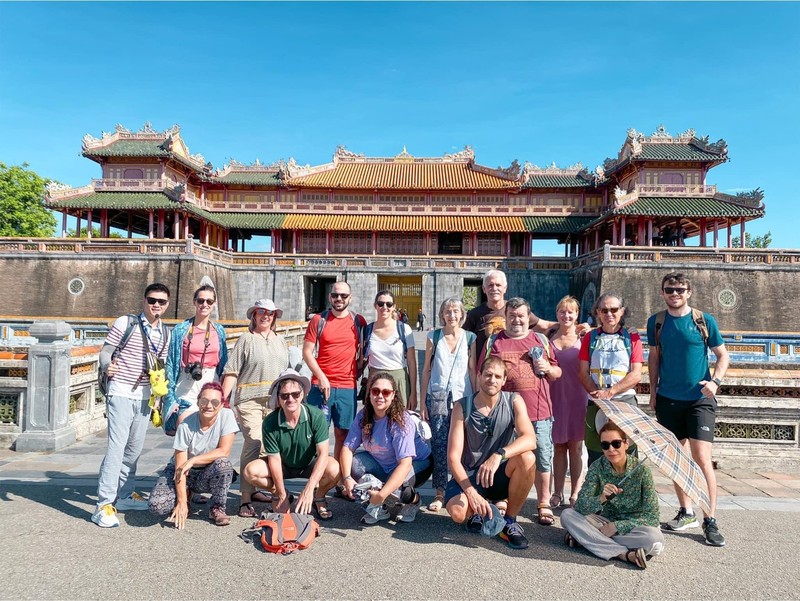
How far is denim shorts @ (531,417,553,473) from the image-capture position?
13.0ft

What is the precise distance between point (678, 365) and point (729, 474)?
2.34 metres

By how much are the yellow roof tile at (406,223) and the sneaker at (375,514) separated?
73.7 feet

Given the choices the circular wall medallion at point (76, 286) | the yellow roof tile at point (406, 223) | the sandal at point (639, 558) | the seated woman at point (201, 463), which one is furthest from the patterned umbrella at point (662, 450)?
the circular wall medallion at point (76, 286)

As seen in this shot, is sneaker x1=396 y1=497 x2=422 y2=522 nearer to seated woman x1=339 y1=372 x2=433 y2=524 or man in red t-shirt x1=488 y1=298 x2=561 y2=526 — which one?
seated woman x1=339 y1=372 x2=433 y2=524

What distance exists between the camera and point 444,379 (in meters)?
4.14

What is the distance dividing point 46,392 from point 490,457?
17.7 feet

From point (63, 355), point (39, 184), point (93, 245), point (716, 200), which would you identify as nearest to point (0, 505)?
point (63, 355)

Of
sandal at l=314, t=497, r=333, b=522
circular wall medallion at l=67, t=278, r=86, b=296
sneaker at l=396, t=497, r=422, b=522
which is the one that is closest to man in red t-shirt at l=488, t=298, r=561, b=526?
sneaker at l=396, t=497, r=422, b=522

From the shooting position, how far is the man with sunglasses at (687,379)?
3.81 meters

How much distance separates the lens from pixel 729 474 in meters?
5.27

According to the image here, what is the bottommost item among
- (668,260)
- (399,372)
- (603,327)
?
(399,372)

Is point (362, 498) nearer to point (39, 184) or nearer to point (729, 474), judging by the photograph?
point (729, 474)

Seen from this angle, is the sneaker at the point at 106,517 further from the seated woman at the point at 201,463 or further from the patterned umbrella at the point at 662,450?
the patterned umbrella at the point at 662,450

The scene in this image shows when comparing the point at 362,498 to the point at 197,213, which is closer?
the point at 362,498
